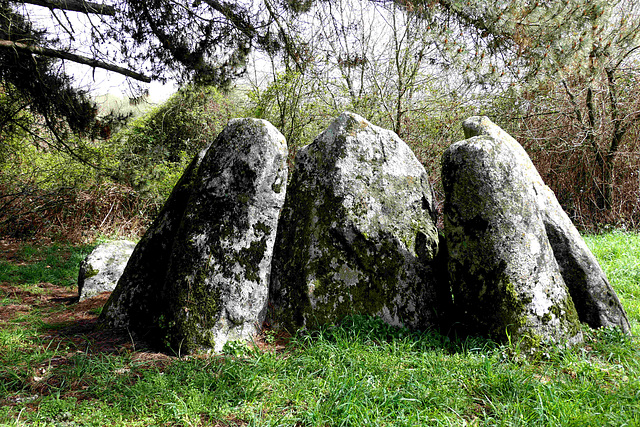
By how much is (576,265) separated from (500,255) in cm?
110

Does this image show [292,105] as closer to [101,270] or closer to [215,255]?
[101,270]

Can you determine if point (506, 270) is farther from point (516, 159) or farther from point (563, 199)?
point (563, 199)

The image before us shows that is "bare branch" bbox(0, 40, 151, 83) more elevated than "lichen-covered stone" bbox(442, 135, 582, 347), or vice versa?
"bare branch" bbox(0, 40, 151, 83)

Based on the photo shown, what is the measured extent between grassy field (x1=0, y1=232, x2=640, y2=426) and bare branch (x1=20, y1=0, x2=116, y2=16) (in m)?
4.47

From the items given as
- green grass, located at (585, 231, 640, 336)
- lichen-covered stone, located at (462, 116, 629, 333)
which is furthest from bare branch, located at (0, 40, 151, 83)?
green grass, located at (585, 231, 640, 336)

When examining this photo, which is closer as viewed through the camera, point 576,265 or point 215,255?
point 215,255

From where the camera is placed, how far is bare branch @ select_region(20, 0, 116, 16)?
5582mm

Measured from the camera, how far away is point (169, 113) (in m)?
12.9

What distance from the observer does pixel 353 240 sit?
3746 millimetres

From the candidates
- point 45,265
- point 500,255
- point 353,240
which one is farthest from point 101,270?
point 500,255

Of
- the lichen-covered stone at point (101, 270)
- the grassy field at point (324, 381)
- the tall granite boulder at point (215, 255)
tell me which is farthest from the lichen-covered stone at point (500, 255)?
the lichen-covered stone at point (101, 270)

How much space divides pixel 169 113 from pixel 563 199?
38.9ft

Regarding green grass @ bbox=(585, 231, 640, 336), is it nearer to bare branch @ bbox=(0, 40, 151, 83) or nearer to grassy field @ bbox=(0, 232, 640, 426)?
grassy field @ bbox=(0, 232, 640, 426)

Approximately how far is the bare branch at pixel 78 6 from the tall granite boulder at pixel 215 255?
3.81 m
